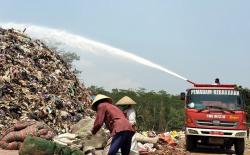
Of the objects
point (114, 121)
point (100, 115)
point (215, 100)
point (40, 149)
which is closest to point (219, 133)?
point (215, 100)

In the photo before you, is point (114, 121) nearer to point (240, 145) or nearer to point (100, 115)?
point (100, 115)

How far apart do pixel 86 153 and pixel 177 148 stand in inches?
209

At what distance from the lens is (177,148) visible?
17328 millimetres

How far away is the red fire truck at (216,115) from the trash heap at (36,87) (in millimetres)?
3861

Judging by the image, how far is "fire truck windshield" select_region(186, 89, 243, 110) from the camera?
55.7 ft

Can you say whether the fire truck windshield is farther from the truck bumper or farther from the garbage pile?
the garbage pile

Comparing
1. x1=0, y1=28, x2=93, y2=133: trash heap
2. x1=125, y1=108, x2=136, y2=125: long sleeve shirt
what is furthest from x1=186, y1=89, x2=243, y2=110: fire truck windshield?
x1=125, y1=108, x2=136, y2=125: long sleeve shirt

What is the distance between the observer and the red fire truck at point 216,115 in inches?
659

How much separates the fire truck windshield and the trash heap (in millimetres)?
3973

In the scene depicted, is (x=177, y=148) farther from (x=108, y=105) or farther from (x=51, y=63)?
(x=108, y=105)

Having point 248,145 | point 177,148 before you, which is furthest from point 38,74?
point 248,145

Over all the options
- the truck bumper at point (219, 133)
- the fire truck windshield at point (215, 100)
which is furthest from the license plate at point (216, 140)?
the fire truck windshield at point (215, 100)

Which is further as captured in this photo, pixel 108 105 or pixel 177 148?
pixel 177 148

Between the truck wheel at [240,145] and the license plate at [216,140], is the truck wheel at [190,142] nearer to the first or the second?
the license plate at [216,140]
